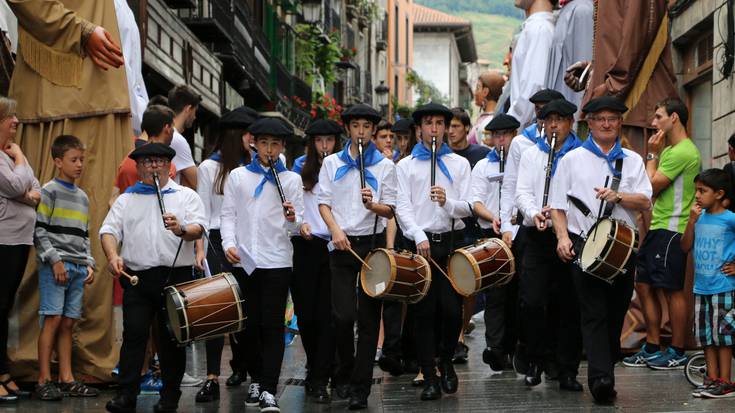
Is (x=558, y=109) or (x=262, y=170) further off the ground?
(x=558, y=109)

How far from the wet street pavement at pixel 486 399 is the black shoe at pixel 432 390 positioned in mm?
55

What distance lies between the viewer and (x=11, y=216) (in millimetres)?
9469

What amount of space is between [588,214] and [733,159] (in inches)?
52.2

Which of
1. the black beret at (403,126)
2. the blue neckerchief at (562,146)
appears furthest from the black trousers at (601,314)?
the black beret at (403,126)

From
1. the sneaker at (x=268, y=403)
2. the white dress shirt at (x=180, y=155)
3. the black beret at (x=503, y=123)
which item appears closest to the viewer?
the sneaker at (x=268, y=403)

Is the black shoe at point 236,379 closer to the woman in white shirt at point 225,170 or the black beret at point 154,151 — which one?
the woman in white shirt at point 225,170

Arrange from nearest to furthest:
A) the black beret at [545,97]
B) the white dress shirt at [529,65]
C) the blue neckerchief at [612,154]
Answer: the blue neckerchief at [612,154] → the black beret at [545,97] → the white dress shirt at [529,65]

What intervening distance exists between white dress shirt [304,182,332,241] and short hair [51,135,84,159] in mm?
1782

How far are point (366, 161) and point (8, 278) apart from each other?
8.72ft

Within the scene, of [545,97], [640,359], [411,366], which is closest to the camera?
[545,97]

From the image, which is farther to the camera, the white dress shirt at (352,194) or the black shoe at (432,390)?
the white dress shirt at (352,194)

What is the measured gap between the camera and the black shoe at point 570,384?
9641mm

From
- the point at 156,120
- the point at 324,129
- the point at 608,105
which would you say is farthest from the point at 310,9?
the point at 608,105

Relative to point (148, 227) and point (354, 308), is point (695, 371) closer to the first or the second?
point (354, 308)
